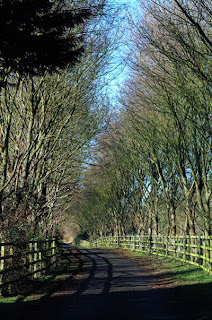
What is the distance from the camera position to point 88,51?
16625 millimetres

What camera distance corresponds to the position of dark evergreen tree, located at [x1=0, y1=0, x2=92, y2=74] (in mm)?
8031

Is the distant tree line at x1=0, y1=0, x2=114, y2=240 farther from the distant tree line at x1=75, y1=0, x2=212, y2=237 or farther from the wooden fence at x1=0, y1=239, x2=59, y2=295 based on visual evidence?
the distant tree line at x1=75, y1=0, x2=212, y2=237

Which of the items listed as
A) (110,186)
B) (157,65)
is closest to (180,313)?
(157,65)

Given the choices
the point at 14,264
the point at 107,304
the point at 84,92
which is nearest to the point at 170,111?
the point at 84,92

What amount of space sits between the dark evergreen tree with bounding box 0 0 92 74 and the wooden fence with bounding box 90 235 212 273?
8.71m

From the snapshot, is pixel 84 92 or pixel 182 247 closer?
pixel 84 92

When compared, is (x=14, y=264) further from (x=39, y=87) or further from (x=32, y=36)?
(x=32, y=36)

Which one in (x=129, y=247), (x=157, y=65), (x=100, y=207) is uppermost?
(x=157, y=65)

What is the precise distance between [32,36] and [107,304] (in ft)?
19.4

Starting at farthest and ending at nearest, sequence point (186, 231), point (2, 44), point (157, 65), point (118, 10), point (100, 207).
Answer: point (100, 207) < point (186, 231) < point (157, 65) < point (118, 10) < point (2, 44)

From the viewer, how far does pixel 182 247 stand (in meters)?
21.4

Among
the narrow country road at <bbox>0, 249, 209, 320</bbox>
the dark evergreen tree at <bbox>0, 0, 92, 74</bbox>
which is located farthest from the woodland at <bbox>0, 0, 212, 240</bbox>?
the narrow country road at <bbox>0, 249, 209, 320</bbox>

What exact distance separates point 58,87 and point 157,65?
4.19 metres

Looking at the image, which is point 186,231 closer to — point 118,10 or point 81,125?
point 81,125
